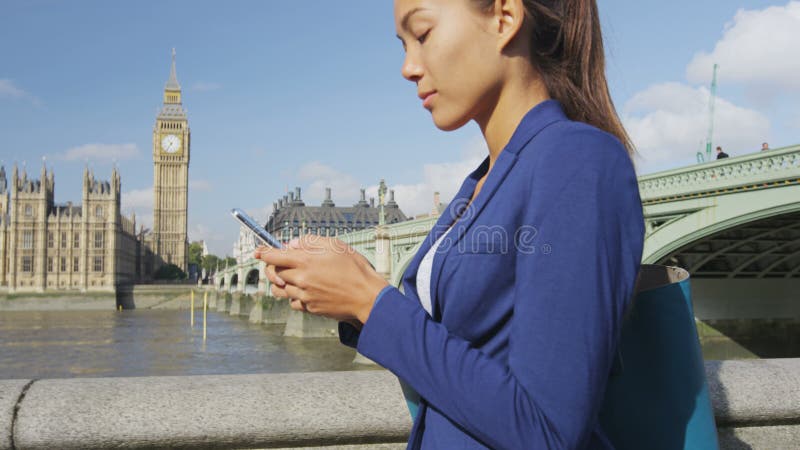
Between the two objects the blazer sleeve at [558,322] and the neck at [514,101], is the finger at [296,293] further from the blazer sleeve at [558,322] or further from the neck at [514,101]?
the neck at [514,101]

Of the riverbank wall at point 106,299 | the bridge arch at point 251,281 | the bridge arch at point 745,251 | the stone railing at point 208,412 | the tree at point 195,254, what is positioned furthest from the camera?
the tree at point 195,254

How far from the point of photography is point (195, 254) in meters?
134

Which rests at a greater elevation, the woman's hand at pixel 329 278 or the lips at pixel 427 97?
the lips at pixel 427 97

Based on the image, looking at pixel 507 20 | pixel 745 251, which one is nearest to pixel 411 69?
pixel 507 20

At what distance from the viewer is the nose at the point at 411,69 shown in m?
1.22

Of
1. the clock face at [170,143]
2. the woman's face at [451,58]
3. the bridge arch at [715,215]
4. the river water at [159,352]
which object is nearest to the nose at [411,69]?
the woman's face at [451,58]

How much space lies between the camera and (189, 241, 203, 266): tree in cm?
13238

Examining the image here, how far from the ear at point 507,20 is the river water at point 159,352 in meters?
22.5

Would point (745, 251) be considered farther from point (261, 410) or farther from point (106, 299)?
point (106, 299)

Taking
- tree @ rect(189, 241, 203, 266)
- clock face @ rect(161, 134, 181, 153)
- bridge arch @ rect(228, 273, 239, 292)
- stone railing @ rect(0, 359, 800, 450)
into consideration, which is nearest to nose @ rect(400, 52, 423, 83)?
stone railing @ rect(0, 359, 800, 450)

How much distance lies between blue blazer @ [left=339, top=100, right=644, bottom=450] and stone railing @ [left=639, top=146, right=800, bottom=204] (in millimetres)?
13142

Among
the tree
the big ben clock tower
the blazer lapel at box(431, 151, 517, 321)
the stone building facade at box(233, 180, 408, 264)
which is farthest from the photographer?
the tree

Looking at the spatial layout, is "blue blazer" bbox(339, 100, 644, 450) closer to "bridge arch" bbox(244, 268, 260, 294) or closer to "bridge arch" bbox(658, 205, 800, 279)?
"bridge arch" bbox(658, 205, 800, 279)

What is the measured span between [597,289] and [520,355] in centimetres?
14
